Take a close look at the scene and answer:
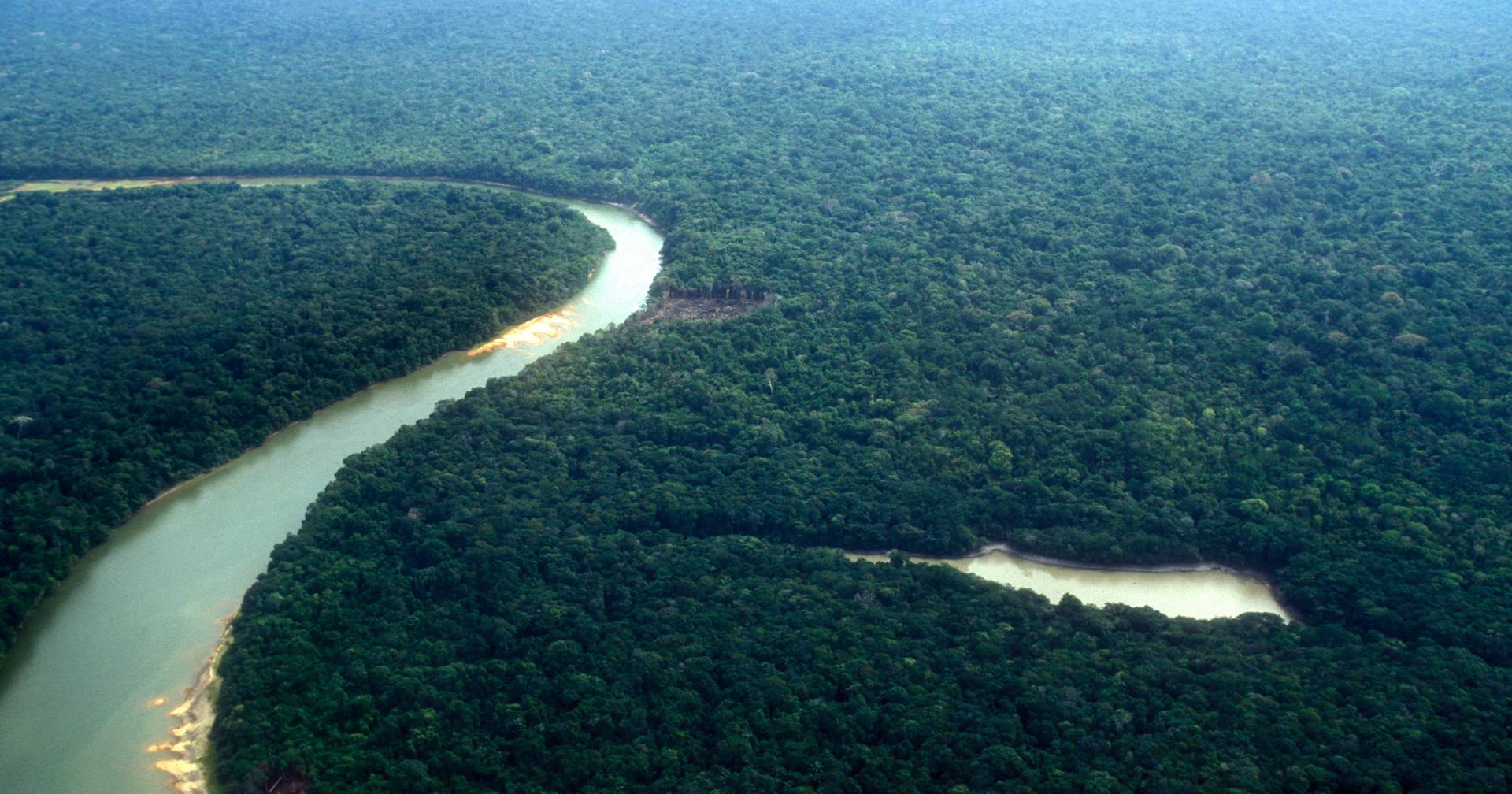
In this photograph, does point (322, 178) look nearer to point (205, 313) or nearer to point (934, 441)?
point (205, 313)

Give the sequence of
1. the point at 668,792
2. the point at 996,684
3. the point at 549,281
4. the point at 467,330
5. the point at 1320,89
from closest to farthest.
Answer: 1. the point at 668,792
2. the point at 996,684
3. the point at 467,330
4. the point at 549,281
5. the point at 1320,89

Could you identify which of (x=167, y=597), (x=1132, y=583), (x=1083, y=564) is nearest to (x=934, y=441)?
(x=1083, y=564)

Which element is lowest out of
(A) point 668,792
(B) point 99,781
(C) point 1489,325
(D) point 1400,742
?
(B) point 99,781

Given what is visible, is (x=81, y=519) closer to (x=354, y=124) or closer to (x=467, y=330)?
(x=467, y=330)

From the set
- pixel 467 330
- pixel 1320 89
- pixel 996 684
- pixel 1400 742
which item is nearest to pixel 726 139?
pixel 467 330

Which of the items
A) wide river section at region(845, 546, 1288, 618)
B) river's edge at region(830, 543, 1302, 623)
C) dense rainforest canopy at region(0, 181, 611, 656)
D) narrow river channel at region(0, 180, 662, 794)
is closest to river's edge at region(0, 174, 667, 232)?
dense rainforest canopy at region(0, 181, 611, 656)

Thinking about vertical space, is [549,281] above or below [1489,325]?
below
